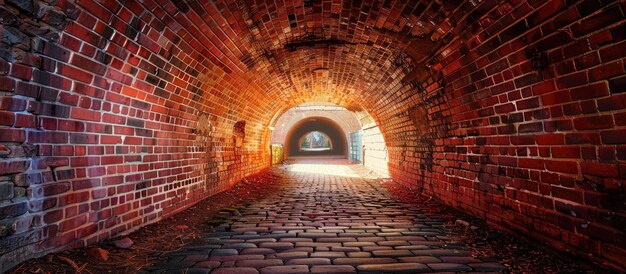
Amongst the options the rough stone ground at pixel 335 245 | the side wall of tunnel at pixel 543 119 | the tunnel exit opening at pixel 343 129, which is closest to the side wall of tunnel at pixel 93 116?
the rough stone ground at pixel 335 245

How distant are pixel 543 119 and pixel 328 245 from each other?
223 centimetres

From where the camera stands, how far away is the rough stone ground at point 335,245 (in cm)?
239

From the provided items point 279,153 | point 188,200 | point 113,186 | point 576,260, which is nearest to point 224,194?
point 188,200

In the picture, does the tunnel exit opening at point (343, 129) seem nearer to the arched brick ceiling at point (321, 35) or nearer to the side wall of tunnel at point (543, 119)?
the arched brick ceiling at point (321, 35)

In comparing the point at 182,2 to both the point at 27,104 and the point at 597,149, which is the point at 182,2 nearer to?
the point at 27,104

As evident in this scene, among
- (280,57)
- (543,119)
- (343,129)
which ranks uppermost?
(280,57)

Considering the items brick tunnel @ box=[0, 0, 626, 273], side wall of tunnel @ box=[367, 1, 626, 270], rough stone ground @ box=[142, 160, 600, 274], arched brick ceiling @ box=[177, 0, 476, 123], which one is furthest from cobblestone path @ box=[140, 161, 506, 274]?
arched brick ceiling @ box=[177, 0, 476, 123]

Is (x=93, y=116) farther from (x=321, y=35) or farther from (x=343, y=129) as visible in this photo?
(x=343, y=129)

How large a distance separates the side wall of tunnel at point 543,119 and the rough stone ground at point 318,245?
0.29 meters

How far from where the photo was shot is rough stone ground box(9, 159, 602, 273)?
7.79ft

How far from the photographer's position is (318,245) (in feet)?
9.64

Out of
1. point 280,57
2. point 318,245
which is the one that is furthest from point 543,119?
point 280,57

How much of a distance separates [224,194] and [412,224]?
369 cm

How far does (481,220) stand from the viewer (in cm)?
371
